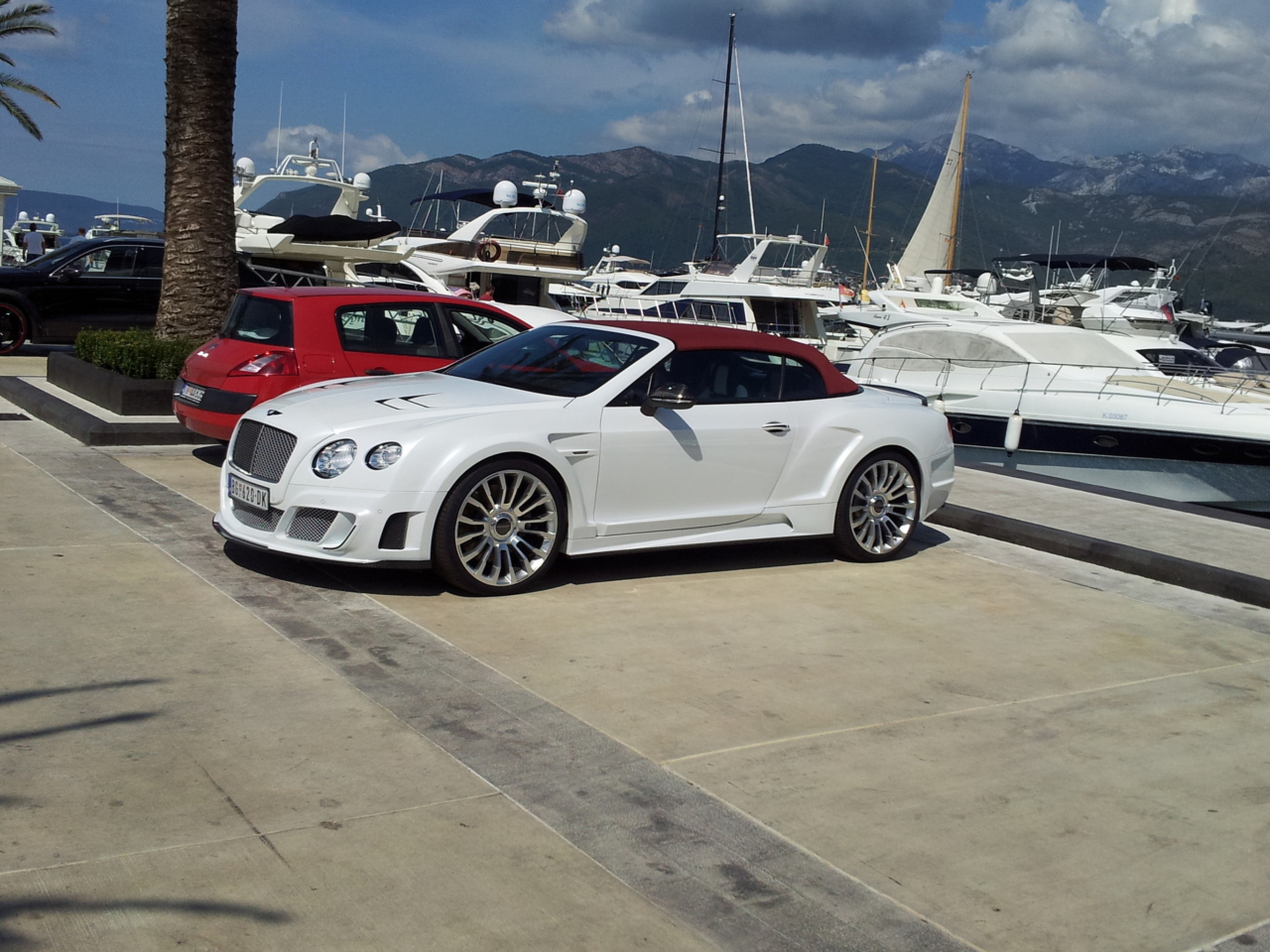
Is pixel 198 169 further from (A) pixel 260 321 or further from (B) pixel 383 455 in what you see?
(B) pixel 383 455

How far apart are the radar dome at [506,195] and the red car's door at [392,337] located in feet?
63.8

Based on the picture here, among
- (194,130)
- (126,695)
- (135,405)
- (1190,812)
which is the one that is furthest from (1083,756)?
(194,130)

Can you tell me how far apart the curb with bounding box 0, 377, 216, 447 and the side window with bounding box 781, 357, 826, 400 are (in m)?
5.43

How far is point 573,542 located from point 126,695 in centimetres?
273

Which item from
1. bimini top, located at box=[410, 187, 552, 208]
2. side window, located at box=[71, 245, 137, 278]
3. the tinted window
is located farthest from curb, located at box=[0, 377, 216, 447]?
bimini top, located at box=[410, 187, 552, 208]

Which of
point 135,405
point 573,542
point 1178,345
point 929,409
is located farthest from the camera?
point 1178,345

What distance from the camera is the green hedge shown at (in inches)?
472

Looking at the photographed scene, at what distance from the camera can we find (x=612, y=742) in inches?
191

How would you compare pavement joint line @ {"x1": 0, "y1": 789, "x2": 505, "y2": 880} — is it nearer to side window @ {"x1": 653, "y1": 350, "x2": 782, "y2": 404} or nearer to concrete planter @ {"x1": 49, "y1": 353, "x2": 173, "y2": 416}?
side window @ {"x1": 653, "y1": 350, "x2": 782, "y2": 404}

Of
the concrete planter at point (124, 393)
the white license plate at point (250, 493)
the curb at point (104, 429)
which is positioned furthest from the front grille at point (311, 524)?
the concrete planter at point (124, 393)

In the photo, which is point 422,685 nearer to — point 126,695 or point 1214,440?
point 126,695

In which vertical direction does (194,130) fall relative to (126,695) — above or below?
above

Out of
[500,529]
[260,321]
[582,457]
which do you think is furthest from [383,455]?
[260,321]

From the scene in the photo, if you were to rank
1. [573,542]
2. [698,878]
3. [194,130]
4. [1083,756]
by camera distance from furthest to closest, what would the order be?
[194,130] < [573,542] < [1083,756] < [698,878]
